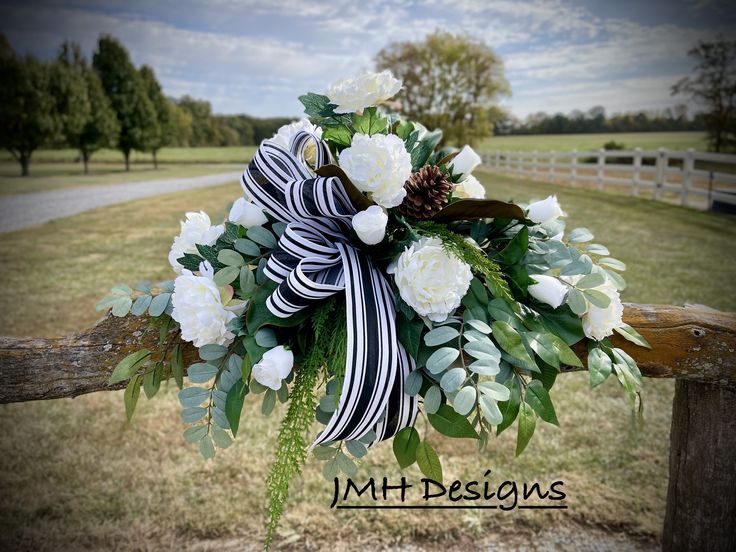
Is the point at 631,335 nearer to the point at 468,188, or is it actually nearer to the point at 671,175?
the point at 468,188

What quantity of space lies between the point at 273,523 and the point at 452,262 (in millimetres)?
664

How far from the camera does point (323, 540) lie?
2096mm

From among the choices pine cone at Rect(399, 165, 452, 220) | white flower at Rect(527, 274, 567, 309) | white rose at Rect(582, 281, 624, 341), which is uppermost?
pine cone at Rect(399, 165, 452, 220)

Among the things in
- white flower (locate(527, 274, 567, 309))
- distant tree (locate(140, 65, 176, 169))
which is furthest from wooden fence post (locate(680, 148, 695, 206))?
distant tree (locate(140, 65, 176, 169))

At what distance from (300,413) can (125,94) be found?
35.4 meters

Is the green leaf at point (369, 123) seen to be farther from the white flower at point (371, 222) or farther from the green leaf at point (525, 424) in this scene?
the green leaf at point (525, 424)

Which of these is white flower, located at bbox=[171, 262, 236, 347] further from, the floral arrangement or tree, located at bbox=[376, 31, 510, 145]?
tree, located at bbox=[376, 31, 510, 145]

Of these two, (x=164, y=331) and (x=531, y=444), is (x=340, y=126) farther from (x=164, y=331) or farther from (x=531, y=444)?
(x=531, y=444)

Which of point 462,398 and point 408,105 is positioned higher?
point 408,105

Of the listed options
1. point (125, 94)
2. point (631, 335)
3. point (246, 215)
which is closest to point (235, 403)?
point (246, 215)

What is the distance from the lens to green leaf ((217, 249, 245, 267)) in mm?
1117

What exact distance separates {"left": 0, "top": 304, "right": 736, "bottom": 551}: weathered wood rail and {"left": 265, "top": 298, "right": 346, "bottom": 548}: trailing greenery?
37cm

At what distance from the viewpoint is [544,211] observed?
1.21m

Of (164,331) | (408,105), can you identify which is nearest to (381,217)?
(164,331)
